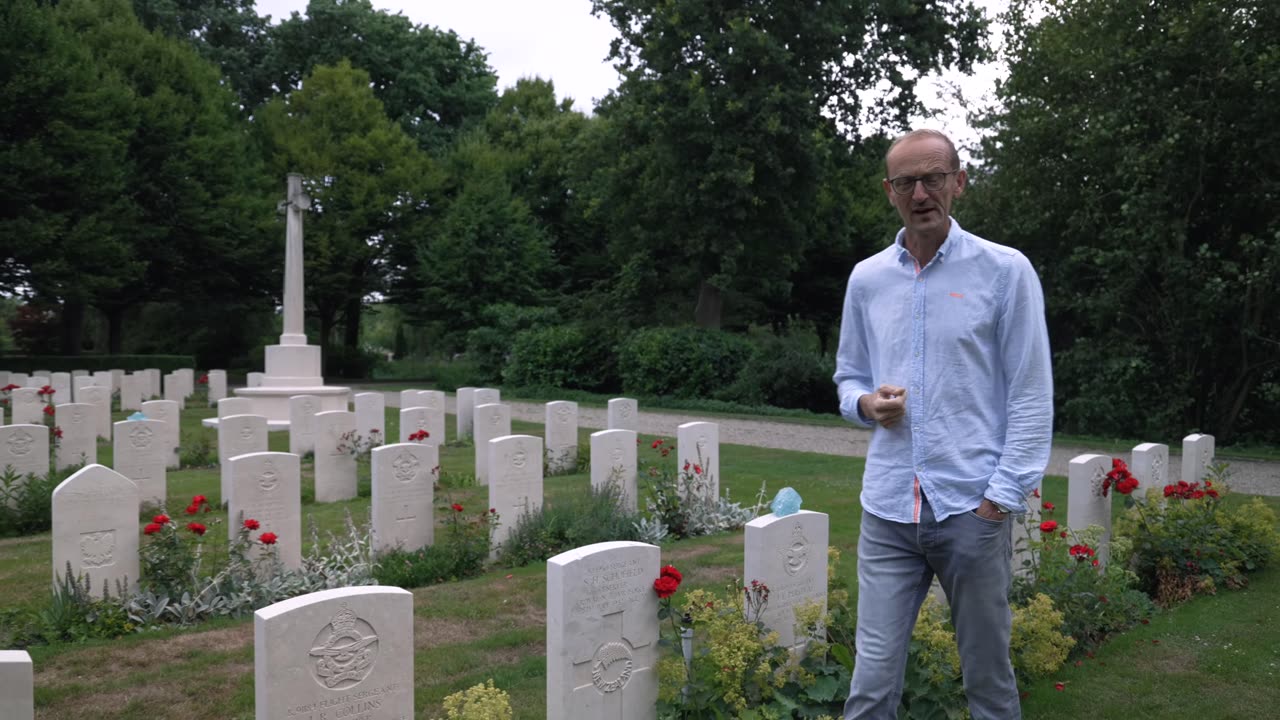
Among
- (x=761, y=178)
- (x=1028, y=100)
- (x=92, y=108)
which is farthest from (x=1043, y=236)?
(x=92, y=108)

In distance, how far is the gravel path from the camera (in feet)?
36.8

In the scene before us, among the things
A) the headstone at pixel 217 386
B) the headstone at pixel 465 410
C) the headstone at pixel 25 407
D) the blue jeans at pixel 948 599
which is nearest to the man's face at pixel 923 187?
the blue jeans at pixel 948 599

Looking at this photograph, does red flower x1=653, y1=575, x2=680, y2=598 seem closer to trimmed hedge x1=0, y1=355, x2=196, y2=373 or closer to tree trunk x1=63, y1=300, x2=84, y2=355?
trimmed hedge x1=0, y1=355, x2=196, y2=373

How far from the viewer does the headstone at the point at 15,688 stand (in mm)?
2488

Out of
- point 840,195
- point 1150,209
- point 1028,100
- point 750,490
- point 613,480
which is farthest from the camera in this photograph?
point 840,195

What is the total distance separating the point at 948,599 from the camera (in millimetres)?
2590

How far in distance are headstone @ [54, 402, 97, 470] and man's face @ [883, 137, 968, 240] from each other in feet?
35.1

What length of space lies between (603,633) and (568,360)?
20316 mm

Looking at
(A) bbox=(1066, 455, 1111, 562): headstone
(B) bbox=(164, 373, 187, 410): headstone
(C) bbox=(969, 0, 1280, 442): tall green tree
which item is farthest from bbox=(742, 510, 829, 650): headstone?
(B) bbox=(164, 373, 187, 410): headstone

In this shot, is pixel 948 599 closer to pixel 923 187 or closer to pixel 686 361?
pixel 923 187

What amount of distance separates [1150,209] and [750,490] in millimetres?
8460

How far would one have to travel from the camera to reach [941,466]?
2.55 metres

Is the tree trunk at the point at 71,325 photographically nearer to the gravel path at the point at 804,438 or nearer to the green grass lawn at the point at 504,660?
the gravel path at the point at 804,438

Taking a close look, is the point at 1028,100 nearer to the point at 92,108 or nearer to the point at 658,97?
the point at 658,97
